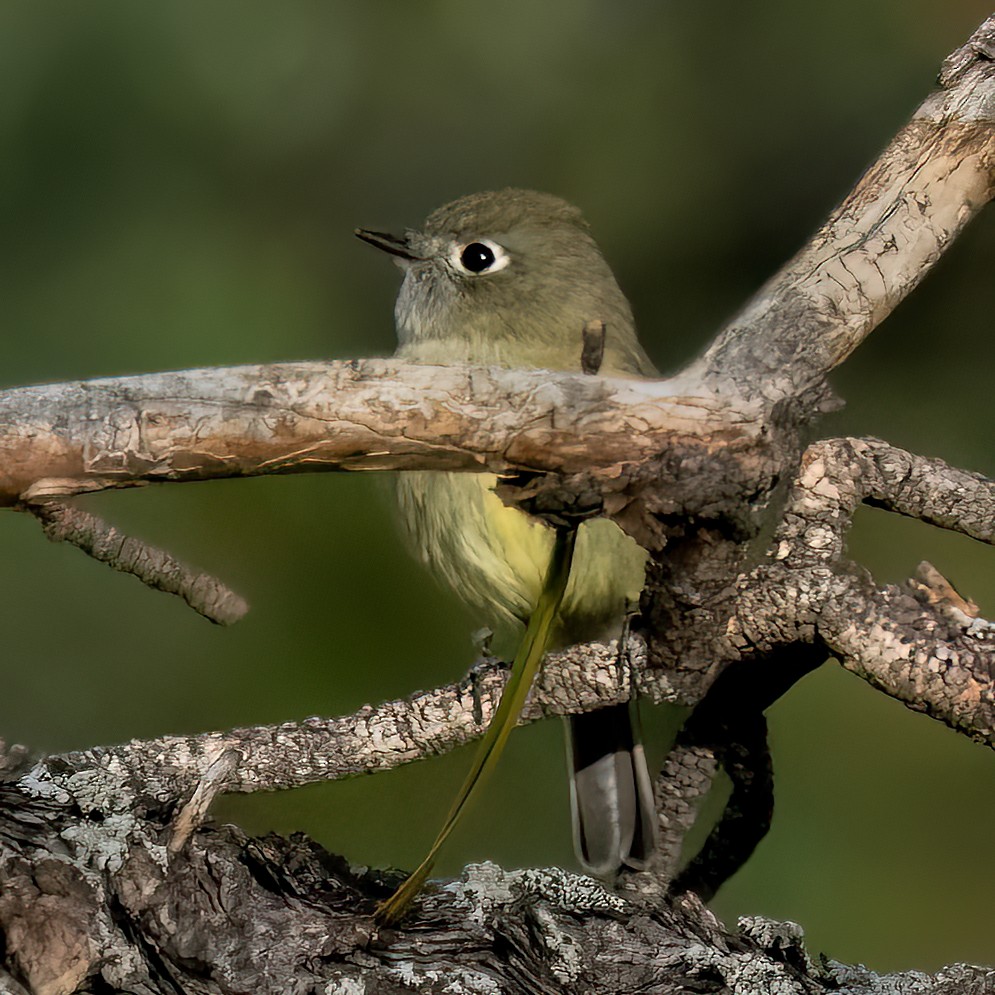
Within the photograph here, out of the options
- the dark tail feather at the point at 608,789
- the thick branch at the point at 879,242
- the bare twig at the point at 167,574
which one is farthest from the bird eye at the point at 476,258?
the bare twig at the point at 167,574

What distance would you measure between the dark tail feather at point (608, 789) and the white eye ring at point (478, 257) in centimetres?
73

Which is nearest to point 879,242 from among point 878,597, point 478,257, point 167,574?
point 878,597

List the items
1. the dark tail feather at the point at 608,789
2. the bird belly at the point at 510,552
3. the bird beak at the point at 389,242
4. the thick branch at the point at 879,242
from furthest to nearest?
the bird beak at the point at 389,242
the dark tail feather at the point at 608,789
the bird belly at the point at 510,552
the thick branch at the point at 879,242

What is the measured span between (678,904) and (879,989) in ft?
0.63

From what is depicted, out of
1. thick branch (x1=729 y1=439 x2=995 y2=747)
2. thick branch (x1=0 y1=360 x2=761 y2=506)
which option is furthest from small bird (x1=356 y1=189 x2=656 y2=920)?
thick branch (x1=0 y1=360 x2=761 y2=506)

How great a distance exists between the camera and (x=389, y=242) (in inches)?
78.7

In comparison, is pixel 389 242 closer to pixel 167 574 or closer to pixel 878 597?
pixel 167 574

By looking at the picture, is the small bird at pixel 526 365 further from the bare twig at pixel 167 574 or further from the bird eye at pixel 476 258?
the bare twig at pixel 167 574

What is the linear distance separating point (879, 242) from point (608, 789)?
1110 mm

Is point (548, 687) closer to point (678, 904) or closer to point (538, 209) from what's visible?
point (678, 904)

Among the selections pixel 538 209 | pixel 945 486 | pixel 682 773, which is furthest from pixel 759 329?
pixel 538 209

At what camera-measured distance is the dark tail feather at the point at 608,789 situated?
6.09 ft

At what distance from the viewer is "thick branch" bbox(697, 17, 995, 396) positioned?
3.37ft

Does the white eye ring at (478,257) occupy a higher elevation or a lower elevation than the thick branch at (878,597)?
higher
